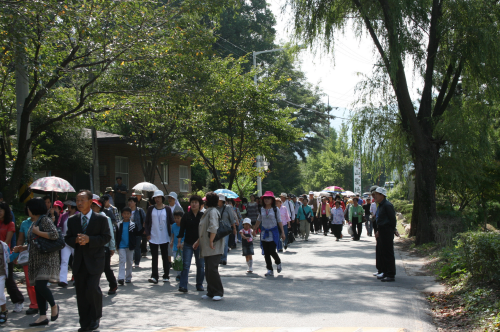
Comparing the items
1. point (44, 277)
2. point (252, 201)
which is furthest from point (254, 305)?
point (252, 201)

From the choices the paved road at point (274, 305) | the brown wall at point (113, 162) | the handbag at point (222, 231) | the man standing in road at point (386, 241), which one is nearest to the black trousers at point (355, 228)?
the paved road at point (274, 305)

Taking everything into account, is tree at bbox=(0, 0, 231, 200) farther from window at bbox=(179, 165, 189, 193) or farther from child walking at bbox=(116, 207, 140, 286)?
window at bbox=(179, 165, 189, 193)

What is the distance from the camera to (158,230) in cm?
967

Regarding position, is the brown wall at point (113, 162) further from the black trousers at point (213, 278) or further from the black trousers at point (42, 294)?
the black trousers at point (42, 294)

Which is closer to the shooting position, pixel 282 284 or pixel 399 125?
pixel 282 284

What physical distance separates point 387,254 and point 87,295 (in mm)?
6068

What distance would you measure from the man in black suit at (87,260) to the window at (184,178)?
1020 inches

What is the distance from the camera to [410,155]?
54.4 feet

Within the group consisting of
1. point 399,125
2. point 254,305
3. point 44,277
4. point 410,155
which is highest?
point 399,125

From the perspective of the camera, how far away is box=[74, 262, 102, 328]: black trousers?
19.4 feet

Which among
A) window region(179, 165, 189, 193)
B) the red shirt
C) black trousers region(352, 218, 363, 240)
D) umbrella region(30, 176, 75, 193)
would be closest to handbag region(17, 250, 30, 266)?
the red shirt

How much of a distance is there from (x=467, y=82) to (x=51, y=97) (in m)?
13.2

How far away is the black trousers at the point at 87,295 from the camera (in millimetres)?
5902

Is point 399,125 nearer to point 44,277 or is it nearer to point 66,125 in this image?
point 66,125
